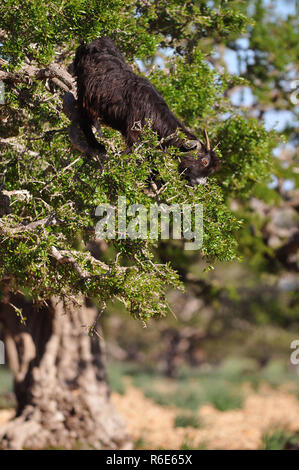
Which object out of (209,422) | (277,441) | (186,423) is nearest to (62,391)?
(186,423)

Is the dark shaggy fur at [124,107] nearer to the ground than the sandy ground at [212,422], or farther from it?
farther from it

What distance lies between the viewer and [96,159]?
6000 millimetres

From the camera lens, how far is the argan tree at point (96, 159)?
540 cm

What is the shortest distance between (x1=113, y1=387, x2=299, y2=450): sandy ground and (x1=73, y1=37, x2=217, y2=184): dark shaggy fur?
621cm

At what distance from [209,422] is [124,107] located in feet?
35.6

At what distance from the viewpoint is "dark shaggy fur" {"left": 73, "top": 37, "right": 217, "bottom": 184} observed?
5.73 metres

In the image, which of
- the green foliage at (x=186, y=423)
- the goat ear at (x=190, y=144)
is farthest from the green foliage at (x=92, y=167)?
the green foliage at (x=186, y=423)

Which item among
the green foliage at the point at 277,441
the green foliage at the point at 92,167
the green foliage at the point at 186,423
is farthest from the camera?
the green foliage at the point at 186,423

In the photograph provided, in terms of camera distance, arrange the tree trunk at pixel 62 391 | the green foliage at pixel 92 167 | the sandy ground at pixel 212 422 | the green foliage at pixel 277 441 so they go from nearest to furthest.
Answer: the green foliage at pixel 92 167 < the green foliage at pixel 277 441 < the tree trunk at pixel 62 391 < the sandy ground at pixel 212 422

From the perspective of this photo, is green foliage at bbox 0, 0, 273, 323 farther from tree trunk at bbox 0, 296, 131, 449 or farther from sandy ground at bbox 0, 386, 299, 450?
sandy ground at bbox 0, 386, 299, 450

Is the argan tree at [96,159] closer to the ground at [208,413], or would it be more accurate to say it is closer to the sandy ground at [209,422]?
the ground at [208,413]

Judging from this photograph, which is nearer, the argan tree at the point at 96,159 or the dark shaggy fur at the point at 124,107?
the argan tree at the point at 96,159
